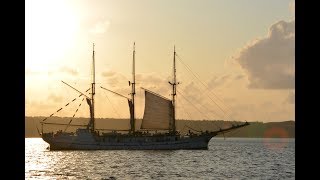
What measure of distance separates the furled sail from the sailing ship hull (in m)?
4.18

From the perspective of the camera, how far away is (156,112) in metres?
109

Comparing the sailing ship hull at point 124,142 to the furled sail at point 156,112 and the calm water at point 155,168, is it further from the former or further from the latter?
the furled sail at point 156,112

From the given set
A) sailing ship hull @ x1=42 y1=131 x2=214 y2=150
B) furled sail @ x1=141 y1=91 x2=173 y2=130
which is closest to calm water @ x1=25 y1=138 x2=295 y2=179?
sailing ship hull @ x1=42 y1=131 x2=214 y2=150

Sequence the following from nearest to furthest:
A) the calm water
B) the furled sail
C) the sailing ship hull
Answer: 1. the calm water
2. the furled sail
3. the sailing ship hull

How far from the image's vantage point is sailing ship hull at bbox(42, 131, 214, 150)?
115 meters

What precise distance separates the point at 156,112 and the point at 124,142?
1268cm

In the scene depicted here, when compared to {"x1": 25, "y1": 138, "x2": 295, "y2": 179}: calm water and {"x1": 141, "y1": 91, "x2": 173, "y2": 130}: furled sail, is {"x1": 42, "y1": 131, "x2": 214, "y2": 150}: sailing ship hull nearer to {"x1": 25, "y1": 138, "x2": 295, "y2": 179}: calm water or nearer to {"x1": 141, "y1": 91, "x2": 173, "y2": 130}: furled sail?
{"x1": 25, "y1": 138, "x2": 295, "y2": 179}: calm water

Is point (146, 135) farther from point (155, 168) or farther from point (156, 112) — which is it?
point (155, 168)

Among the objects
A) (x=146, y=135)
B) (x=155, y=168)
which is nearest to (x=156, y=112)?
(x=146, y=135)
